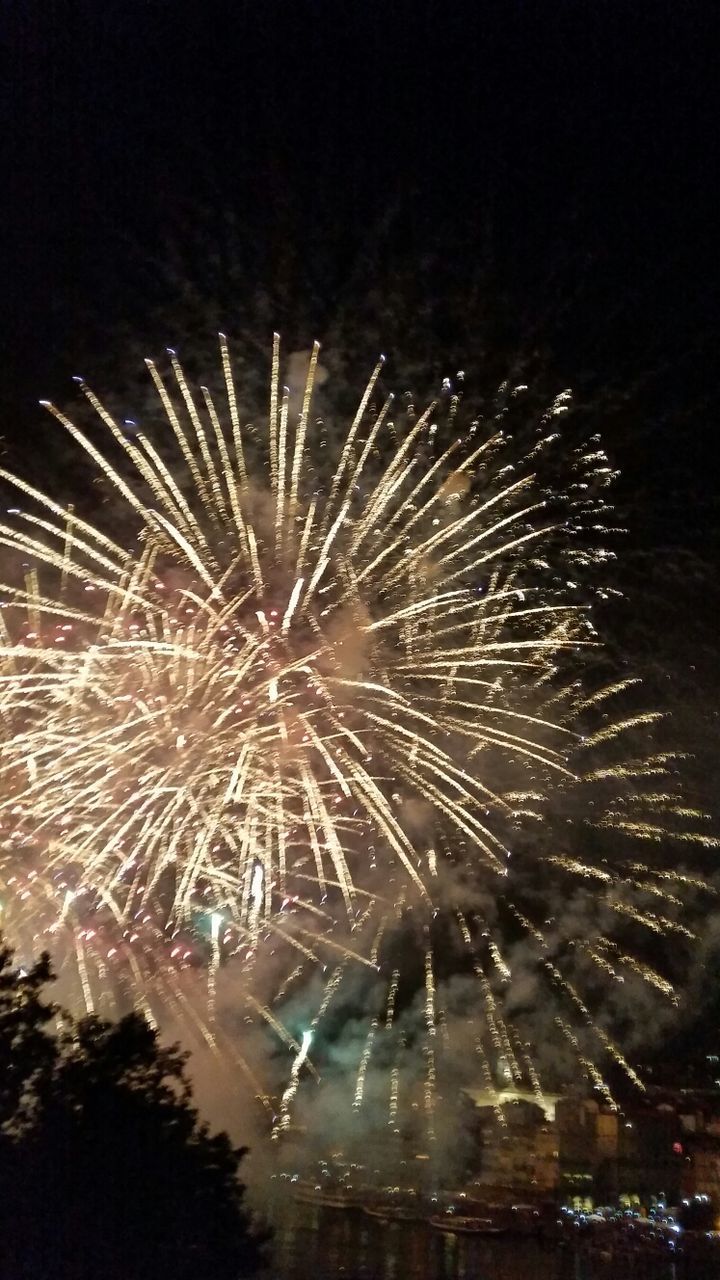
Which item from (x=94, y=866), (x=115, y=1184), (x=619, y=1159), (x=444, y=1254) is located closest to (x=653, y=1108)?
(x=619, y=1159)

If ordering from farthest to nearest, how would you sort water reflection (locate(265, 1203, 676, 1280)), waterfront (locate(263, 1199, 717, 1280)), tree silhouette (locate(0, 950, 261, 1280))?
waterfront (locate(263, 1199, 717, 1280))
water reflection (locate(265, 1203, 676, 1280))
tree silhouette (locate(0, 950, 261, 1280))

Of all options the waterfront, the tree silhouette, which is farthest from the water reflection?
the tree silhouette

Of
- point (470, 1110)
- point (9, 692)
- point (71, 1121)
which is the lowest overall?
point (470, 1110)

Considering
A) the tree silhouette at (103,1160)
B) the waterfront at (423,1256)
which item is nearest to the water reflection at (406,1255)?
the waterfront at (423,1256)

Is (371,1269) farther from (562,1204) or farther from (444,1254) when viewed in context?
(562,1204)

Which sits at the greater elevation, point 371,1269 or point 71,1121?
point 71,1121

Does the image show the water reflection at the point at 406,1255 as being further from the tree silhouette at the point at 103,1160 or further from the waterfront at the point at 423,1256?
the tree silhouette at the point at 103,1160

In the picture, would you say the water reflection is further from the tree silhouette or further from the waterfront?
the tree silhouette
